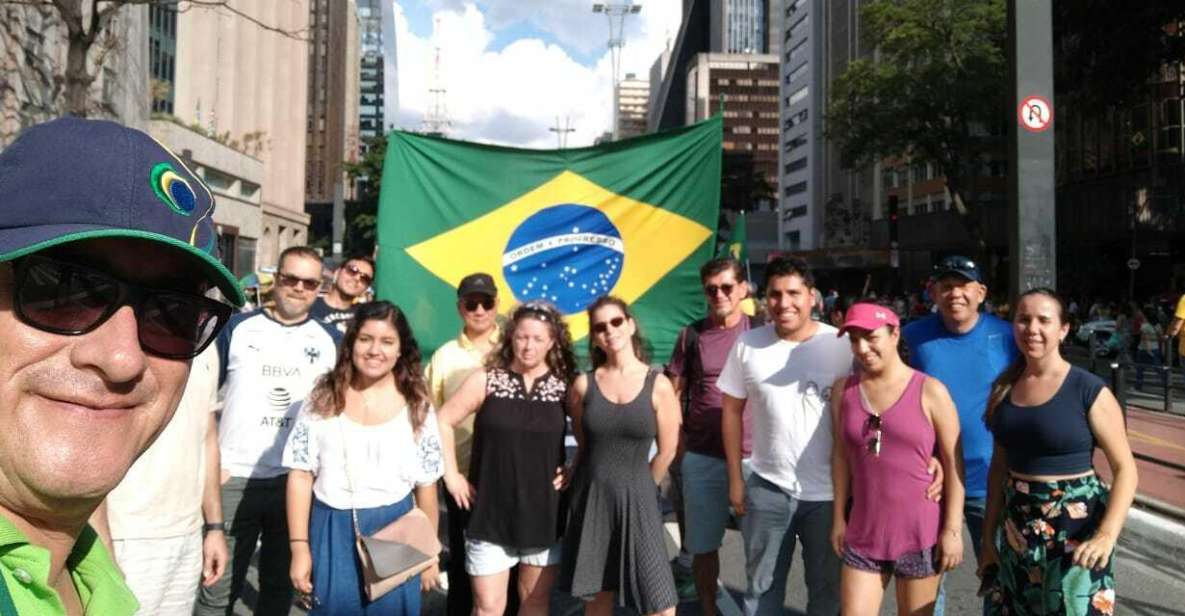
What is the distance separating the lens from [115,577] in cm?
125

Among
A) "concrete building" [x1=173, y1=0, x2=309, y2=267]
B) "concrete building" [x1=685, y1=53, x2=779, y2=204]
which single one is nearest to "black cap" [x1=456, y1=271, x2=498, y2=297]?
"concrete building" [x1=173, y1=0, x2=309, y2=267]

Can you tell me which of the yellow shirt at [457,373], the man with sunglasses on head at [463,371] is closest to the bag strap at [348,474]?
the man with sunglasses on head at [463,371]

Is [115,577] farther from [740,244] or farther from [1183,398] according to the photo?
[1183,398]

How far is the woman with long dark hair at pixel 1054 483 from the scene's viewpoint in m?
3.26

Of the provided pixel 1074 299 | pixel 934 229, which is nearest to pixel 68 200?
pixel 1074 299

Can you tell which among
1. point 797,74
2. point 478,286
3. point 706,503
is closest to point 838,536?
point 706,503

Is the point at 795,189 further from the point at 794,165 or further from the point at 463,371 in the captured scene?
the point at 463,371

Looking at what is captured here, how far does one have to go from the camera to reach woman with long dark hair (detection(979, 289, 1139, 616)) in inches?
128

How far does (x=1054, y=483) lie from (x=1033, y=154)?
4610mm

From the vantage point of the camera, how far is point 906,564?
3.52 metres

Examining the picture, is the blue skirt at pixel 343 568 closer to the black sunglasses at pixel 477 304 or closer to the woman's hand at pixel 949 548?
the black sunglasses at pixel 477 304

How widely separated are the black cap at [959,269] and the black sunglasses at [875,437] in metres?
1.07

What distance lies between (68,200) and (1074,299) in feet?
128

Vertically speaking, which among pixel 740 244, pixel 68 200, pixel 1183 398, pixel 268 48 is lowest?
pixel 1183 398
